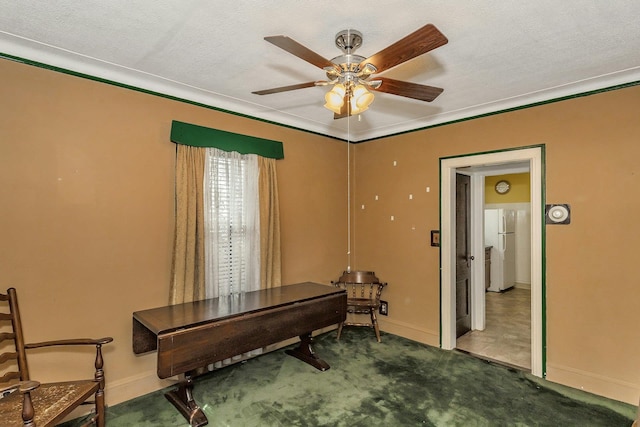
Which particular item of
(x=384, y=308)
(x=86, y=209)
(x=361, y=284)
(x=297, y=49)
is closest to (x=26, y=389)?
(x=86, y=209)

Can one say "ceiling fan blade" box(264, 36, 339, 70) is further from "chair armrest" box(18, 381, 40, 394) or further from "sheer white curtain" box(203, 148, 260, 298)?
"chair armrest" box(18, 381, 40, 394)

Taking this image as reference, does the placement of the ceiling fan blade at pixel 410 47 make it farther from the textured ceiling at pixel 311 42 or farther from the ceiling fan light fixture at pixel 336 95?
the textured ceiling at pixel 311 42

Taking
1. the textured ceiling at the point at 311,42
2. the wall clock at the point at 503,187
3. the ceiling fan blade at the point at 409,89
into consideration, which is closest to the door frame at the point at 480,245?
the textured ceiling at the point at 311,42

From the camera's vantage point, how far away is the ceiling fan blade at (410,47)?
1.33 metres

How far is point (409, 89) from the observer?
6.10ft

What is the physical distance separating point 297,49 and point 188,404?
2.37 metres

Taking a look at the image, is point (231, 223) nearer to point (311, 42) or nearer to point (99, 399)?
point (99, 399)

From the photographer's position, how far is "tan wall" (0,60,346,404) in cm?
204

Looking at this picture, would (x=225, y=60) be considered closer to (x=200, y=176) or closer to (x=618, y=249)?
(x=200, y=176)

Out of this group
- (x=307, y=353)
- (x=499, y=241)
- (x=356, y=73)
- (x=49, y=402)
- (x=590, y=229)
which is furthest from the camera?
(x=499, y=241)

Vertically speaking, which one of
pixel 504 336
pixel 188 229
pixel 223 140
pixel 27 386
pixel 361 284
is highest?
pixel 223 140

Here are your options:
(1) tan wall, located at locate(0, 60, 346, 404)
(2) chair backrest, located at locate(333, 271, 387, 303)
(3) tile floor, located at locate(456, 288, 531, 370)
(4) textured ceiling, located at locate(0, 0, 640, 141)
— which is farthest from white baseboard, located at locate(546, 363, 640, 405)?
(1) tan wall, located at locate(0, 60, 346, 404)

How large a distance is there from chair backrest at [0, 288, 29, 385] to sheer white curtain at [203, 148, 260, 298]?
3.95 ft

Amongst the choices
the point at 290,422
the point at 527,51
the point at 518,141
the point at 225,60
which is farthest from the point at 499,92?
the point at 290,422
